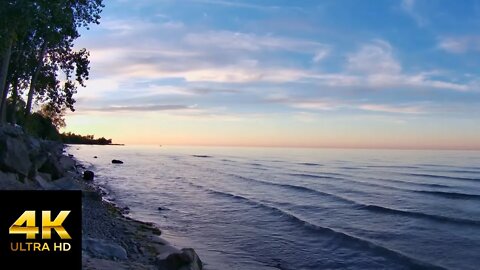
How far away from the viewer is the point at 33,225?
3117mm

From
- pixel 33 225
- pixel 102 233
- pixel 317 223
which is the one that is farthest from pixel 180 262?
pixel 317 223

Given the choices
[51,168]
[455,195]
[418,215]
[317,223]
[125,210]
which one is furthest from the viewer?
[455,195]

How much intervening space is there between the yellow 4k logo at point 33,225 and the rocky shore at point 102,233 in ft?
18.6

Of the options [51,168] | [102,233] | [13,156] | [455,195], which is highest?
[13,156]

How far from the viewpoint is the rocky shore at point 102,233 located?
1050cm

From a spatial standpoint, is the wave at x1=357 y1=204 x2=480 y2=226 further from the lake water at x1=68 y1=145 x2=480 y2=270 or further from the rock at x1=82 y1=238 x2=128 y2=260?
the rock at x1=82 y1=238 x2=128 y2=260

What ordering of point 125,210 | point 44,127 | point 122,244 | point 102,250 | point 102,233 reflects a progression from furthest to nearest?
point 44,127
point 125,210
point 102,233
point 122,244
point 102,250

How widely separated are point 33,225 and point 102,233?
39.0 feet

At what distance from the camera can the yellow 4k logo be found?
3105 mm

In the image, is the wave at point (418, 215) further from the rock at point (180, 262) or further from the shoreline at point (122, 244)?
the rock at point (180, 262)

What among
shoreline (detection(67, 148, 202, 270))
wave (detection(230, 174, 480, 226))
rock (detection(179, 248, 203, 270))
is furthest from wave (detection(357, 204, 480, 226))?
rock (detection(179, 248, 203, 270))

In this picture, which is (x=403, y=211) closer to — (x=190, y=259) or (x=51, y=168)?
(x=190, y=259)

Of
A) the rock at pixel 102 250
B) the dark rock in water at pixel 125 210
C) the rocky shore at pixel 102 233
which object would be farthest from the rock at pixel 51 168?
the rock at pixel 102 250

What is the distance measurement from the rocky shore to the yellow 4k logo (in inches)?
223
